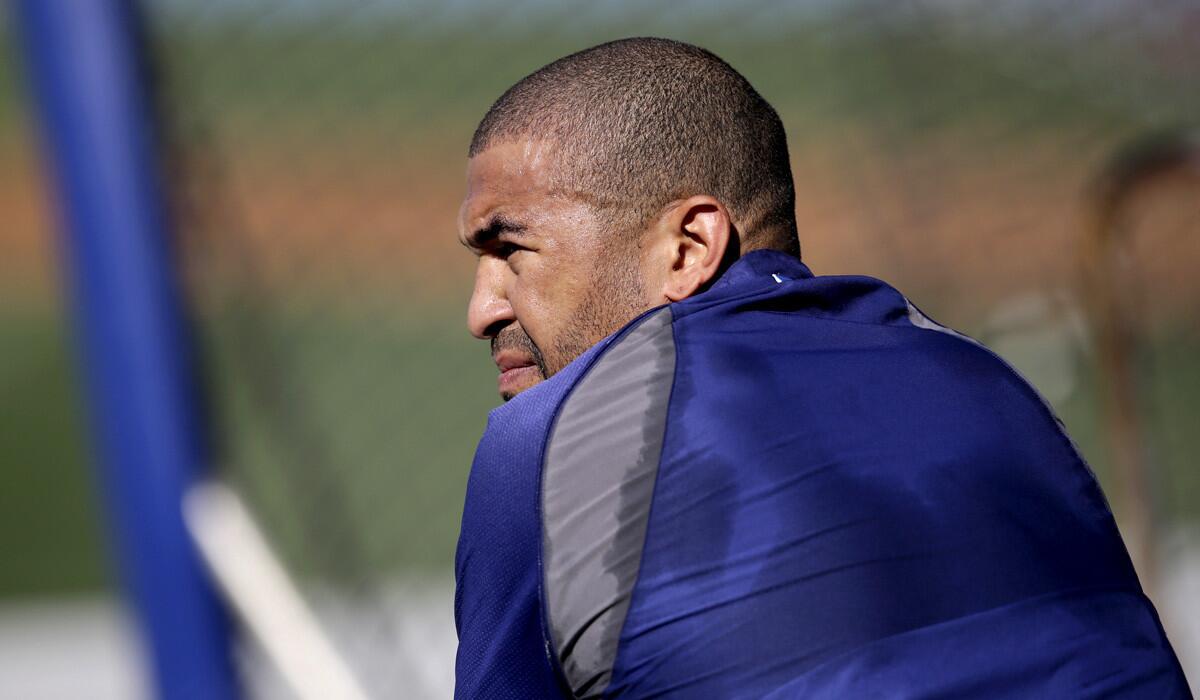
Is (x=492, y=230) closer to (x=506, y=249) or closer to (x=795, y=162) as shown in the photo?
(x=506, y=249)

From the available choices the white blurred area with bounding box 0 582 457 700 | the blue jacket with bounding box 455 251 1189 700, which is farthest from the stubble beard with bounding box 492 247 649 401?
the white blurred area with bounding box 0 582 457 700

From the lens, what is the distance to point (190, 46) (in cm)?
308

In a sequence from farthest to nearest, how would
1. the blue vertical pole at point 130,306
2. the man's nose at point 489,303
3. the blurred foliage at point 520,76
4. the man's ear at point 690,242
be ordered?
the blurred foliage at point 520,76
the blue vertical pole at point 130,306
the man's nose at point 489,303
the man's ear at point 690,242

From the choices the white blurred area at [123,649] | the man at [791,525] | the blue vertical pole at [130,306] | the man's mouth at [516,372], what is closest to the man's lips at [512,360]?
the man's mouth at [516,372]

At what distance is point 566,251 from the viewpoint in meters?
1.51

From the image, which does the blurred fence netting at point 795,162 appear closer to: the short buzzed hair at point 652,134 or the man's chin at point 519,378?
the man's chin at point 519,378

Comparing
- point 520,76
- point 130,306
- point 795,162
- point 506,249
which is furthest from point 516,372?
point 795,162

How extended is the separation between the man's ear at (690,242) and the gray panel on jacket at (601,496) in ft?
0.85

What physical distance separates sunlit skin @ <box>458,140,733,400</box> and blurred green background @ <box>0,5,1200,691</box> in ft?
3.69

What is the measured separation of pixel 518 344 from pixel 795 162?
442 cm

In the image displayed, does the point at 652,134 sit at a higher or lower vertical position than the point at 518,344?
higher

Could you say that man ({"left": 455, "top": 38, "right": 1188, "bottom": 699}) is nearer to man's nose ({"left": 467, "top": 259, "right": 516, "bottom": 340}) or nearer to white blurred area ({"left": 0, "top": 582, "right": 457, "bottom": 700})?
man's nose ({"left": 467, "top": 259, "right": 516, "bottom": 340})

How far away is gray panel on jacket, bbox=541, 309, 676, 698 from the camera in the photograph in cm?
113

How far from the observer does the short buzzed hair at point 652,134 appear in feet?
4.94
